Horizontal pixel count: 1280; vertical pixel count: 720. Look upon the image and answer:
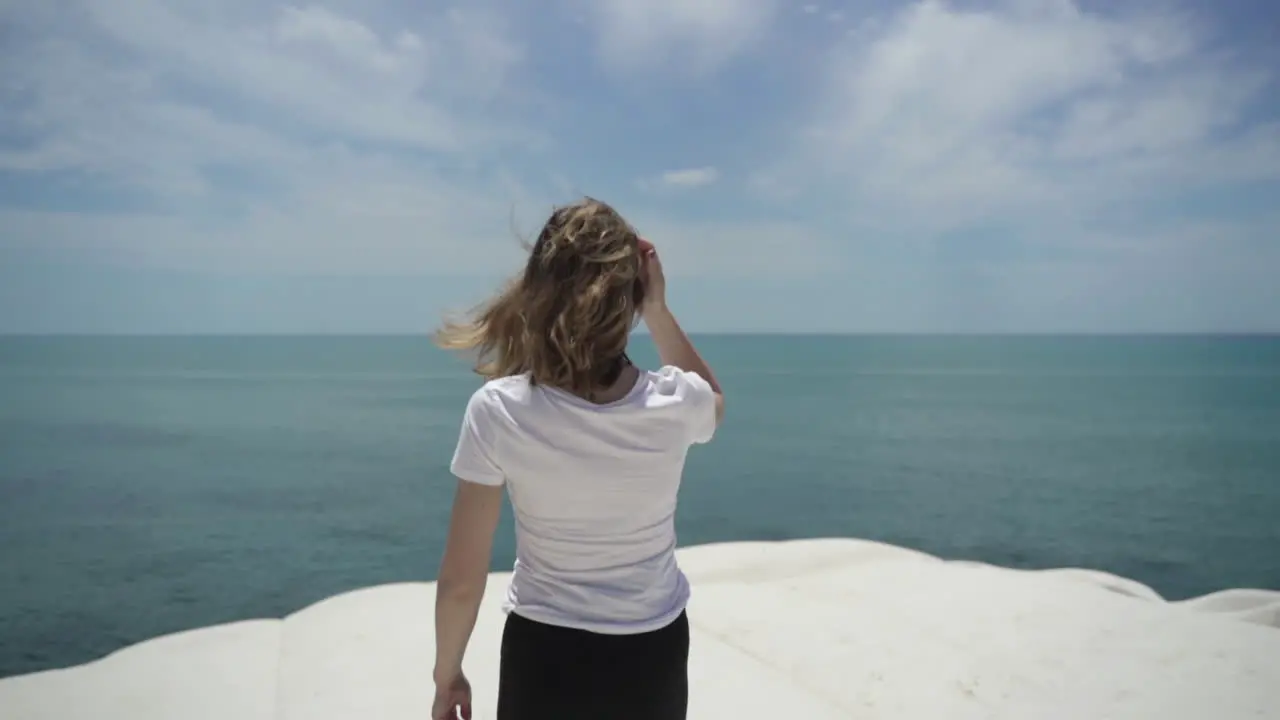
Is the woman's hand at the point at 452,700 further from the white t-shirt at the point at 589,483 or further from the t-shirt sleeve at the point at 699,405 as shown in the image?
the t-shirt sleeve at the point at 699,405

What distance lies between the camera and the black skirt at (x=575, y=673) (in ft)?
6.09

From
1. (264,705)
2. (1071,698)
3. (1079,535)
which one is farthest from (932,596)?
(1079,535)

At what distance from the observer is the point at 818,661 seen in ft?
17.4

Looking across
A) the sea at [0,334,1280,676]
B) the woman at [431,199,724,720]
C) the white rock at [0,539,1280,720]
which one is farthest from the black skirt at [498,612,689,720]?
the sea at [0,334,1280,676]

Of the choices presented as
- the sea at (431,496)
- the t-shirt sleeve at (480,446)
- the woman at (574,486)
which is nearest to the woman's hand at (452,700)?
the woman at (574,486)

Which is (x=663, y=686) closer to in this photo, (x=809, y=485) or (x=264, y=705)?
(x=264, y=705)

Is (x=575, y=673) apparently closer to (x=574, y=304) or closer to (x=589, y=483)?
(x=589, y=483)

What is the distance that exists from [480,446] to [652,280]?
0.56m

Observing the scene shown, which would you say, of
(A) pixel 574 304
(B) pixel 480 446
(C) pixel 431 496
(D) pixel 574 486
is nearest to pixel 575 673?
(D) pixel 574 486

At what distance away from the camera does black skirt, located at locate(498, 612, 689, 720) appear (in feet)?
6.09

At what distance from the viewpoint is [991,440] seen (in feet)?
150

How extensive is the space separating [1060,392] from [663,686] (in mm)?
87020

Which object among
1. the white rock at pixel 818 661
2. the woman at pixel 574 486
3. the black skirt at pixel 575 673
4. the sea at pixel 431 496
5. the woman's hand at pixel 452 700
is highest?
the woman at pixel 574 486

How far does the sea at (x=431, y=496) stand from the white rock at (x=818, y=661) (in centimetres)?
1013
